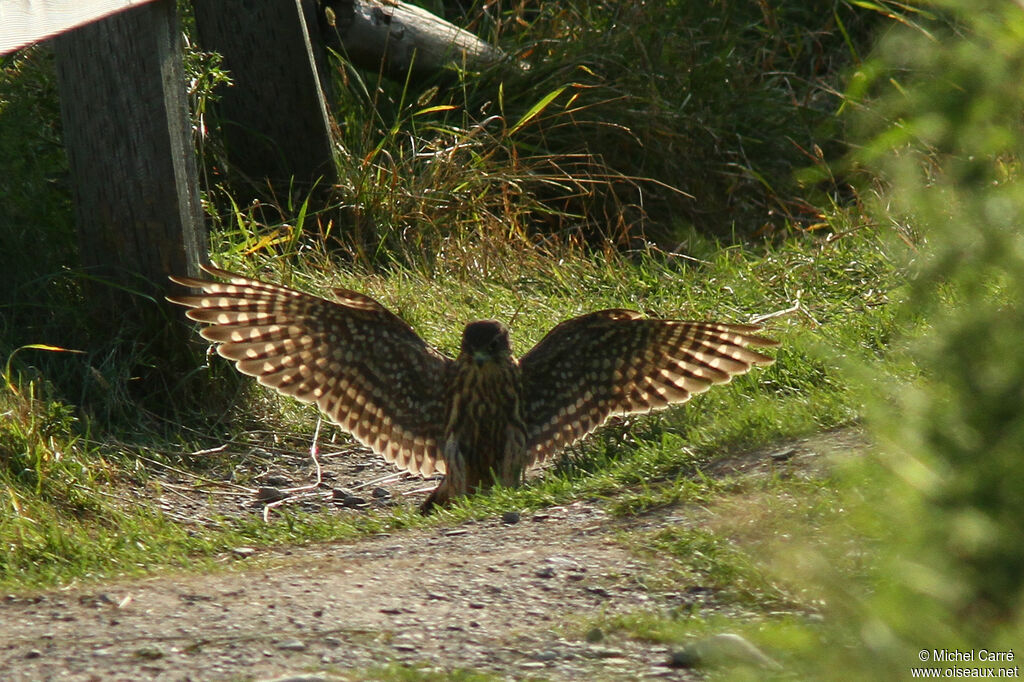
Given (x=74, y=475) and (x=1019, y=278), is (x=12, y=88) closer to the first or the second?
(x=74, y=475)

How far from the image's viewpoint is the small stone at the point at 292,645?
11.2ft

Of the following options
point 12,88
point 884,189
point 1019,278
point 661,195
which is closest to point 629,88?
point 661,195

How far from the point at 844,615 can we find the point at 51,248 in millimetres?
5020

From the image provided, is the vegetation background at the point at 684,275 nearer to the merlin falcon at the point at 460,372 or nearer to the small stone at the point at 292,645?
the merlin falcon at the point at 460,372

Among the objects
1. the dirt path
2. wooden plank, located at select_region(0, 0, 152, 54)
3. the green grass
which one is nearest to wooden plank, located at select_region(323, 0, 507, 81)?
the green grass

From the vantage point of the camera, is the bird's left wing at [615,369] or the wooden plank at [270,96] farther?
the wooden plank at [270,96]

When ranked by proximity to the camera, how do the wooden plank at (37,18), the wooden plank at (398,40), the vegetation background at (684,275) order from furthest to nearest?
the wooden plank at (398,40) < the wooden plank at (37,18) < the vegetation background at (684,275)

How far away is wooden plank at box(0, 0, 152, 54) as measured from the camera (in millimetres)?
4078

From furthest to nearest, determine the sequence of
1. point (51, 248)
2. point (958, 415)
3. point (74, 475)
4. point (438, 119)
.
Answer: point (438, 119), point (51, 248), point (74, 475), point (958, 415)

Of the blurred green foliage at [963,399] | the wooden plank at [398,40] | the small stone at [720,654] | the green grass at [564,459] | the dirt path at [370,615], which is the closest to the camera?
the blurred green foliage at [963,399]

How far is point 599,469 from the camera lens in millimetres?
5594

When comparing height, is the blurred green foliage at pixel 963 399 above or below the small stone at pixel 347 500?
above

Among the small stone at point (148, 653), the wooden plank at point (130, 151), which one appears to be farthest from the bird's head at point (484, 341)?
the small stone at point (148, 653)

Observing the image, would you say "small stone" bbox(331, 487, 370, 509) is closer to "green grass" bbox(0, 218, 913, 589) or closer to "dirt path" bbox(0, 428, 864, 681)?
"green grass" bbox(0, 218, 913, 589)
